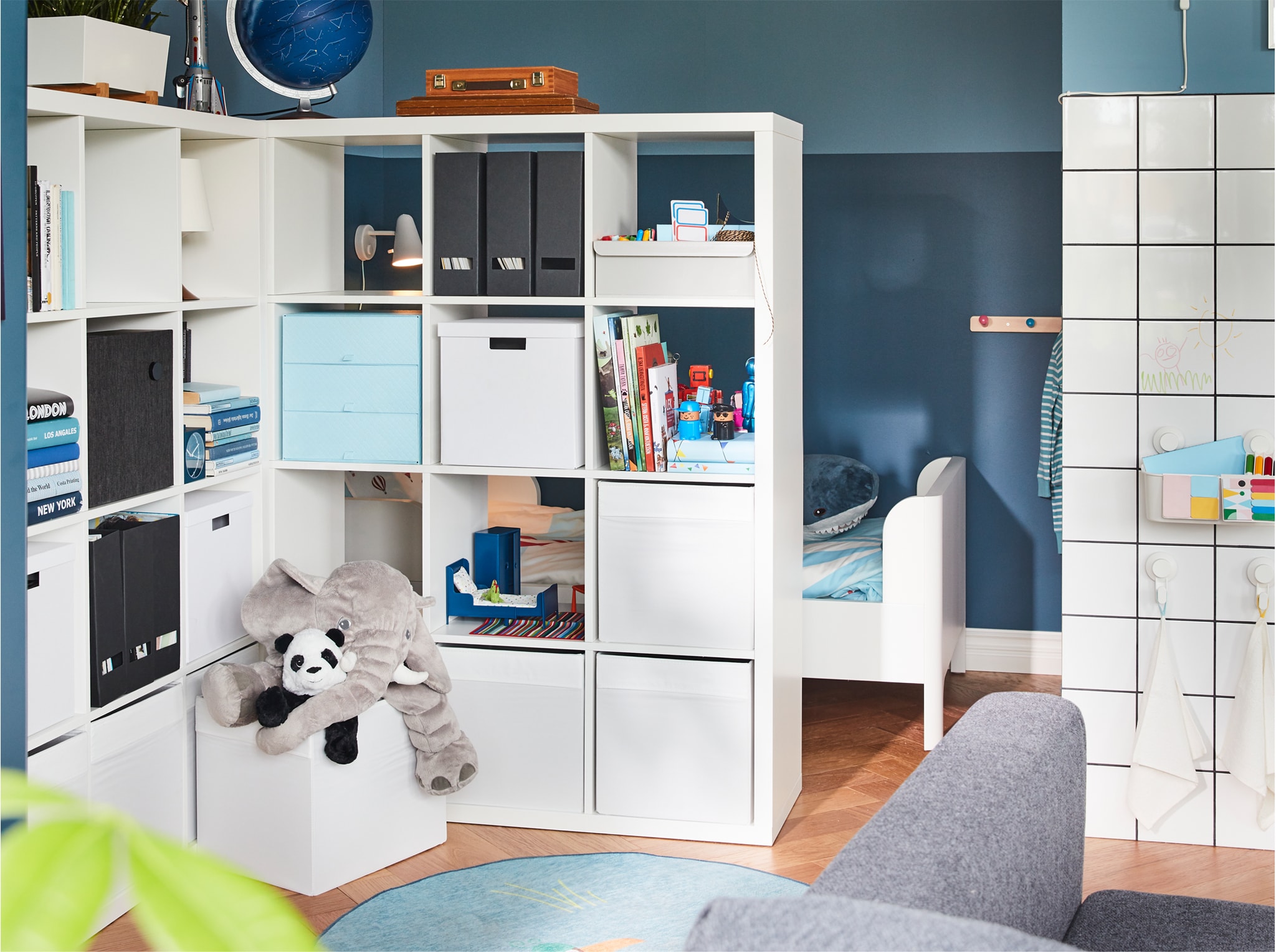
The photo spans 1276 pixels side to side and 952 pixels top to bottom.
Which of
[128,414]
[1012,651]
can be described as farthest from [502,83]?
[1012,651]

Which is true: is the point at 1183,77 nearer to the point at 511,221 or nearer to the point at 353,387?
the point at 511,221

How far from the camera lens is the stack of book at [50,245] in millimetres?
2129

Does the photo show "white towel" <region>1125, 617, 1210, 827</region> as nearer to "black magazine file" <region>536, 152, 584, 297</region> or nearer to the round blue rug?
the round blue rug

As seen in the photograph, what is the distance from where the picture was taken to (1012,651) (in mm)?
4391

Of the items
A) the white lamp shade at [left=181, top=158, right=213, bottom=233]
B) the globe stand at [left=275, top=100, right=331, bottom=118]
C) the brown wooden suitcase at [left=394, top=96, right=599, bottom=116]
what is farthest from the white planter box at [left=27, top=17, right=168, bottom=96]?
the brown wooden suitcase at [left=394, top=96, right=599, bottom=116]

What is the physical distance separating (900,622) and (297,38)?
2.20 metres

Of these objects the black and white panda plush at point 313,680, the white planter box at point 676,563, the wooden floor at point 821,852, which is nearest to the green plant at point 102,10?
the black and white panda plush at point 313,680

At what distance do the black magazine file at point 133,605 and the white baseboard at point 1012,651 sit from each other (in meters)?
2.85

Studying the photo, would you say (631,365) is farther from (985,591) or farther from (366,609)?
(985,591)

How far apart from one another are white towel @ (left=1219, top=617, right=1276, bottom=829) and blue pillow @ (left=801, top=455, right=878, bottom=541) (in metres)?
1.62

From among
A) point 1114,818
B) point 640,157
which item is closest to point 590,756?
point 1114,818

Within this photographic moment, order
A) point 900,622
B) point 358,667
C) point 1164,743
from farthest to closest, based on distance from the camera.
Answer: point 900,622
point 1164,743
point 358,667

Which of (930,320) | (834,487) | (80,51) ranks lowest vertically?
(834,487)

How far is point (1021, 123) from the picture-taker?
166 inches
